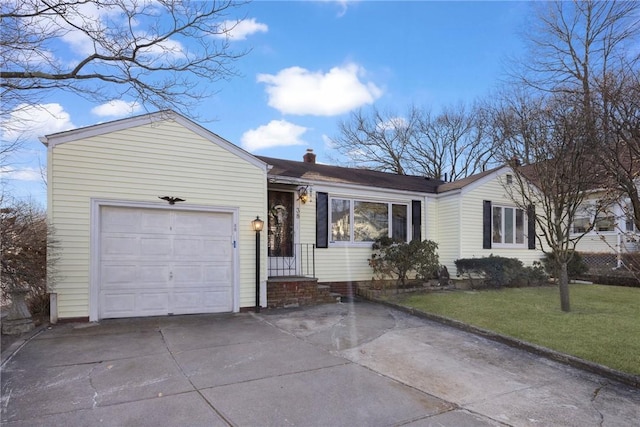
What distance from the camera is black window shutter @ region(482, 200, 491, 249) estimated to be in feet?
41.2

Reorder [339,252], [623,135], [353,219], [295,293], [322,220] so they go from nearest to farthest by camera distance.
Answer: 1. [623,135]
2. [295,293]
3. [322,220]
4. [339,252]
5. [353,219]

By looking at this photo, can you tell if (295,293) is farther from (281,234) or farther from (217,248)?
(217,248)

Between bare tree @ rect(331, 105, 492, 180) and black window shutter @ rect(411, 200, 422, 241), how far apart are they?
51.6 ft

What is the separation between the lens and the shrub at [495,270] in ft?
38.1

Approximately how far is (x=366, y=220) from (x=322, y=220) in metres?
1.54

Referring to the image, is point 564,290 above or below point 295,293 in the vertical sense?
above

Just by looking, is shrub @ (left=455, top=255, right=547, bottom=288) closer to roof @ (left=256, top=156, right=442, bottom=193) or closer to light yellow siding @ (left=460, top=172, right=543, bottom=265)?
light yellow siding @ (left=460, top=172, right=543, bottom=265)

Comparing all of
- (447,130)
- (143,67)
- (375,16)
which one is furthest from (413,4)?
(447,130)

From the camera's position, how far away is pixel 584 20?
17797mm

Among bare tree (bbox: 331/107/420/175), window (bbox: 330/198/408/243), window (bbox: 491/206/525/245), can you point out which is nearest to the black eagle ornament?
window (bbox: 330/198/408/243)

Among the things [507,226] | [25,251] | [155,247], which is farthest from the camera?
[507,226]

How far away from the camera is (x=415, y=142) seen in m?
28.4

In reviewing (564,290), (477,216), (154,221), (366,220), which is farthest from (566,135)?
(154,221)

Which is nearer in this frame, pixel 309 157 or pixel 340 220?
pixel 340 220
